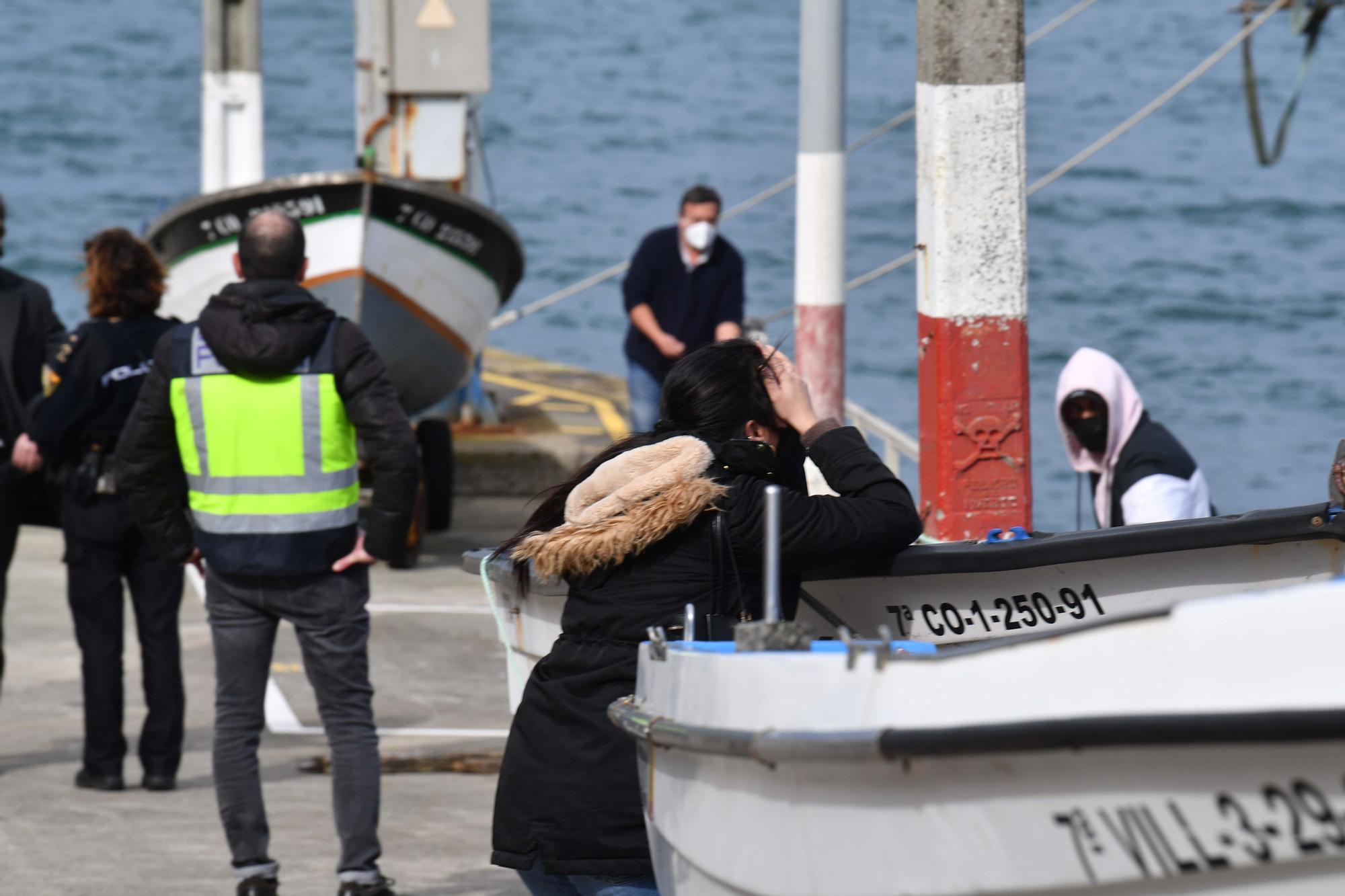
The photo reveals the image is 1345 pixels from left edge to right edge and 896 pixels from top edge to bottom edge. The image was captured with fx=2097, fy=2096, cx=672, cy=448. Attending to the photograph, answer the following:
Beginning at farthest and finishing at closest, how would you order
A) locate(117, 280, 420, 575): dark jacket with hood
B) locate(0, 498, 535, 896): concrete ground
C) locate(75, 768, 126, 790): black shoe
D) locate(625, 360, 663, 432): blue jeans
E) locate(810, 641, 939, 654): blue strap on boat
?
locate(625, 360, 663, 432): blue jeans → locate(75, 768, 126, 790): black shoe → locate(0, 498, 535, 896): concrete ground → locate(117, 280, 420, 575): dark jacket with hood → locate(810, 641, 939, 654): blue strap on boat

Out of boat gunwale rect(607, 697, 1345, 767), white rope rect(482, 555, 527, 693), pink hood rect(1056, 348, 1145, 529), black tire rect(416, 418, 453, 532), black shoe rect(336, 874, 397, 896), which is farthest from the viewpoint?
black tire rect(416, 418, 453, 532)

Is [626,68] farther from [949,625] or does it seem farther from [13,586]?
[949,625]

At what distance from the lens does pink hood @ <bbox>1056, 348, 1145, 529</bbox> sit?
19.4ft

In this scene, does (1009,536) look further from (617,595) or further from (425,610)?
(425,610)

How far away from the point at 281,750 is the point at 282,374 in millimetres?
2284

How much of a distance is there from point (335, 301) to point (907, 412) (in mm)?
11598

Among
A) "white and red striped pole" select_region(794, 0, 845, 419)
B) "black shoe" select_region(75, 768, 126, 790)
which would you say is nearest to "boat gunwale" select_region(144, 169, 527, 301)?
"white and red striped pole" select_region(794, 0, 845, 419)

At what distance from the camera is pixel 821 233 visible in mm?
7492

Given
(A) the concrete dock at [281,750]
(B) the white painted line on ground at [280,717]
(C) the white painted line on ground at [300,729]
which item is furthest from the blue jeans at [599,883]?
(B) the white painted line on ground at [280,717]

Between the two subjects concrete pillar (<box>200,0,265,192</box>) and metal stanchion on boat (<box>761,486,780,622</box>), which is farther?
concrete pillar (<box>200,0,265,192</box>)

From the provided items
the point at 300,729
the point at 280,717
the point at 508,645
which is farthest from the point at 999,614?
the point at 280,717

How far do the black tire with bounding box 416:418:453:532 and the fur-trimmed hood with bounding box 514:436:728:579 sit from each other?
7142mm

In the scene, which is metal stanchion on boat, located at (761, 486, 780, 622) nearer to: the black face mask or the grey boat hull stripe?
the grey boat hull stripe

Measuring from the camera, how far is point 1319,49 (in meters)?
45.0
